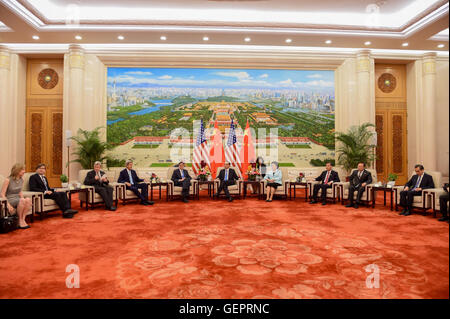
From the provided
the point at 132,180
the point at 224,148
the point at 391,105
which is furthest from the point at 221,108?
the point at 391,105

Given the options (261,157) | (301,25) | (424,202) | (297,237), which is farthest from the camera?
(261,157)

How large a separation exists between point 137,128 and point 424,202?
872 cm

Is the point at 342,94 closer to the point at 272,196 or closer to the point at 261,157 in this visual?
the point at 261,157

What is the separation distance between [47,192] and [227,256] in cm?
424

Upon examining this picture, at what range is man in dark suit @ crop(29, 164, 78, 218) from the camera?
5.30 meters

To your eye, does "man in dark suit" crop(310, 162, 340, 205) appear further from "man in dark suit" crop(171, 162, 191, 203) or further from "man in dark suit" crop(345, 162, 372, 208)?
"man in dark suit" crop(171, 162, 191, 203)

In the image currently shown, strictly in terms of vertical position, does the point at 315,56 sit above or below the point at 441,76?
above

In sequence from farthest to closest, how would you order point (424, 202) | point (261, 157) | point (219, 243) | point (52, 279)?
point (261, 157), point (424, 202), point (219, 243), point (52, 279)

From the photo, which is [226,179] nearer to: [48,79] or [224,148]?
[224,148]

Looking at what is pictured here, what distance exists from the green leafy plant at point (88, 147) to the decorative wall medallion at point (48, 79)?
2.46 m

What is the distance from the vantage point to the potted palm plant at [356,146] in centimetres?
898

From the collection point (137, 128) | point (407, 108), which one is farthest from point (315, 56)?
point (137, 128)
